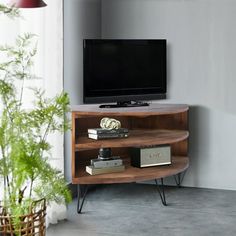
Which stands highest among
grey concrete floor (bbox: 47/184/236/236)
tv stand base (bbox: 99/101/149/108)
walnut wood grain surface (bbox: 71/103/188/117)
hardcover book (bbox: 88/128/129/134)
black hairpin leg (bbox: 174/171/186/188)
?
tv stand base (bbox: 99/101/149/108)

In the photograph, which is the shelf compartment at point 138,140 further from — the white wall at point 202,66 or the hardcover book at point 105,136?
the white wall at point 202,66

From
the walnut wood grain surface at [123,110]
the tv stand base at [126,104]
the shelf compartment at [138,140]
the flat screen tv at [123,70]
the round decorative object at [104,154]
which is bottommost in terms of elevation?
the round decorative object at [104,154]

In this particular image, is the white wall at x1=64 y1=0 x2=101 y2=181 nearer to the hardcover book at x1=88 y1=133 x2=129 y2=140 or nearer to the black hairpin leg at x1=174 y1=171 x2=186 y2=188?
the hardcover book at x1=88 y1=133 x2=129 y2=140

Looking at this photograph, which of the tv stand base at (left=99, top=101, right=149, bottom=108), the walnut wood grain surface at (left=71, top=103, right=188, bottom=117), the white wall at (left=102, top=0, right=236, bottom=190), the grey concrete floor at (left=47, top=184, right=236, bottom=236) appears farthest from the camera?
the white wall at (left=102, top=0, right=236, bottom=190)

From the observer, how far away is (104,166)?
143 inches

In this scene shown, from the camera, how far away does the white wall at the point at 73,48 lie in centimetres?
385

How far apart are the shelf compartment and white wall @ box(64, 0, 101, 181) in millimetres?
347

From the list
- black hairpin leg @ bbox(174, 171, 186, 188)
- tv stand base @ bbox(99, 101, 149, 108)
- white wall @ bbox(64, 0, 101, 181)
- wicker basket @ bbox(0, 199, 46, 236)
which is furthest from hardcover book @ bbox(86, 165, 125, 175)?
wicker basket @ bbox(0, 199, 46, 236)

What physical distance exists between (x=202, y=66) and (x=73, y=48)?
114cm

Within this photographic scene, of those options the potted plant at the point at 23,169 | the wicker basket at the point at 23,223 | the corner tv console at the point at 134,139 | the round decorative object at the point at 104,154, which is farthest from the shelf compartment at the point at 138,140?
the wicker basket at the point at 23,223

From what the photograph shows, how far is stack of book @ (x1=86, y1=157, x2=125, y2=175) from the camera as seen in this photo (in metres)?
3.61

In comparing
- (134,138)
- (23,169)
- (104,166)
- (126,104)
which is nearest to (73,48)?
(126,104)

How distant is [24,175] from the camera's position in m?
1.78

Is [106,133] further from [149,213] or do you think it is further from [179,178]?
[179,178]
